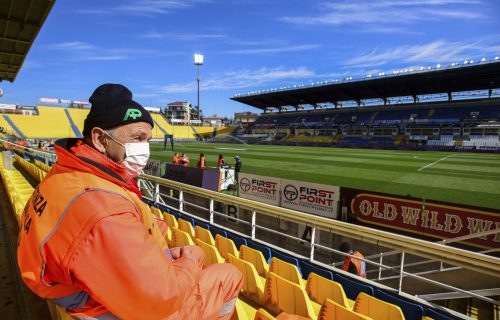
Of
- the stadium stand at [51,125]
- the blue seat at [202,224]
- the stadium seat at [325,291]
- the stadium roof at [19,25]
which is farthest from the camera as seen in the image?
the stadium stand at [51,125]

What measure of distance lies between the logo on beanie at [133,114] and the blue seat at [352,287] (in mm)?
3047

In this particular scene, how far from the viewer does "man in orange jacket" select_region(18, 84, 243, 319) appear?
2.86 ft

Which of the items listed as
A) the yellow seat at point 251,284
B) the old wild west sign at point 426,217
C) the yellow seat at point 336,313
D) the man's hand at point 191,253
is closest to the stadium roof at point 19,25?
the yellow seat at point 251,284

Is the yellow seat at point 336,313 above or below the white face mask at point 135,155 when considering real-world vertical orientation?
below

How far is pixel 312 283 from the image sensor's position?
119 inches

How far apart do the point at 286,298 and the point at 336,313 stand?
1.94ft

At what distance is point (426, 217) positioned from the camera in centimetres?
666

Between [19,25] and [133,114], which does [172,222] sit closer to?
[133,114]

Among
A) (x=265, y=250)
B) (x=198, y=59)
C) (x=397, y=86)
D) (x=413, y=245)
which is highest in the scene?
(x=198, y=59)

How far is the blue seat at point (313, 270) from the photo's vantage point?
11.6 feet

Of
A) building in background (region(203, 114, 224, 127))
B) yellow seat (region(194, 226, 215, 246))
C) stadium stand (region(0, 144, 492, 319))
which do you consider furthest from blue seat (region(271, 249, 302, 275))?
building in background (region(203, 114, 224, 127))

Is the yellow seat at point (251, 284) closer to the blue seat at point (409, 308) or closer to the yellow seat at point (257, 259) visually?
the yellow seat at point (257, 259)

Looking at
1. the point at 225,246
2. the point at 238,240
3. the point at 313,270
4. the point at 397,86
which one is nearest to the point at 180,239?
the point at 225,246

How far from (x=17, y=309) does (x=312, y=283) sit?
8.81 ft
